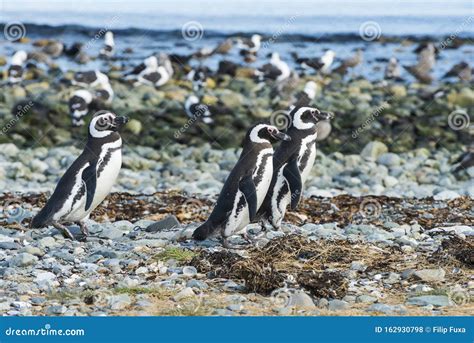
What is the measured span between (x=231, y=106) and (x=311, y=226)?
8.93m

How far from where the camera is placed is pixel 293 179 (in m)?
7.47

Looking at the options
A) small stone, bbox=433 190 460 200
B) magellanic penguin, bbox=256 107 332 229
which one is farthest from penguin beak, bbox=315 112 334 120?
small stone, bbox=433 190 460 200

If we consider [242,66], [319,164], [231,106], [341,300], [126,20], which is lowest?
[341,300]

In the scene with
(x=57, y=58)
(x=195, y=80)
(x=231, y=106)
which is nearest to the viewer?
(x=231, y=106)

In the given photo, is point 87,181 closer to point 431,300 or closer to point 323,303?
point 323,303

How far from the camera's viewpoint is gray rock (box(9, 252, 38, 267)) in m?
6.24

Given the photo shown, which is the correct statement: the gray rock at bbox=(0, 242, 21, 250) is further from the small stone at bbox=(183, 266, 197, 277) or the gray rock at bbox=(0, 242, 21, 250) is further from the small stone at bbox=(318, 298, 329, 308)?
the small stone at bbox=(318, 298, 329, 308)

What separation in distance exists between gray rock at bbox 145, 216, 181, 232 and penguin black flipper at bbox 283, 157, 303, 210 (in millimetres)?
906

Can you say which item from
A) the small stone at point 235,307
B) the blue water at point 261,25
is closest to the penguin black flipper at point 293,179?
the small stone at point 235,307

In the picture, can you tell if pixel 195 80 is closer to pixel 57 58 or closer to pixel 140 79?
pixel 140 79

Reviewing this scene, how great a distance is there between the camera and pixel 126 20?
2822cm

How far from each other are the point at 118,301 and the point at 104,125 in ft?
8.41

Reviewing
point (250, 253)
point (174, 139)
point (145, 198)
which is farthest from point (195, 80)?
point (250, 253)

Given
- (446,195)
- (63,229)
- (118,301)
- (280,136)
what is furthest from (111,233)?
(446,195)
